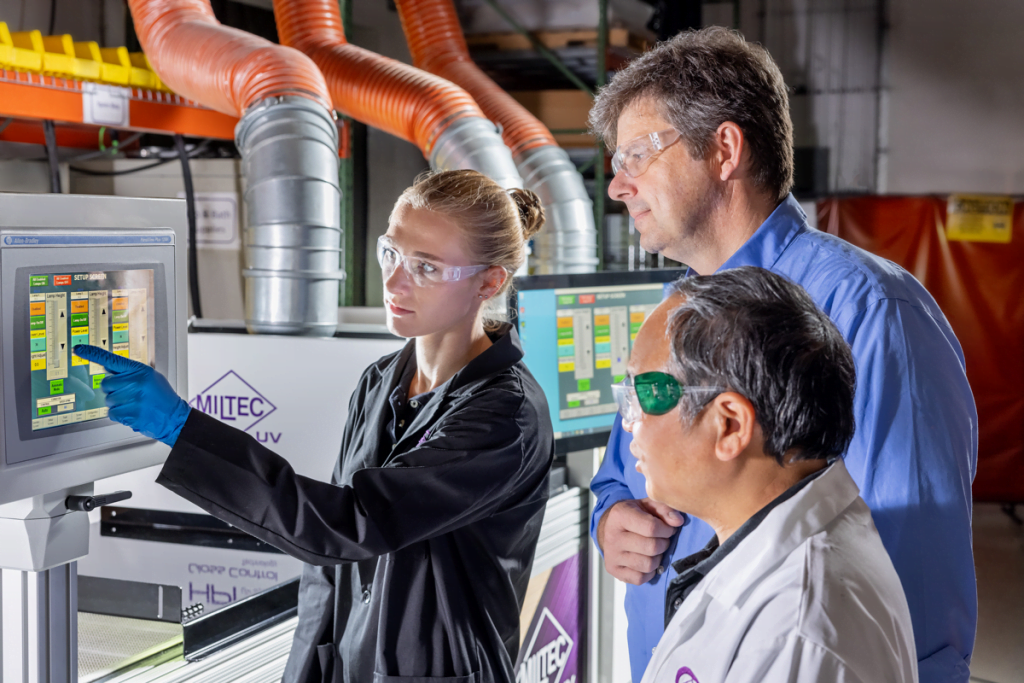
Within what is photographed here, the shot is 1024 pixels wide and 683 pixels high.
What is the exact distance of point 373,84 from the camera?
11.5 feet

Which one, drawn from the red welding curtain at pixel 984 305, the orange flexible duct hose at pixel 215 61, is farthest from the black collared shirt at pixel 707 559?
the red welding curtain at pixel 984 305

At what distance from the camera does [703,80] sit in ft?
4.16

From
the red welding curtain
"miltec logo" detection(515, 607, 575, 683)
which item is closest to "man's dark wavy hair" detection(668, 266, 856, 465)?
"miltec logo" detection(515, 607, 575, 683)

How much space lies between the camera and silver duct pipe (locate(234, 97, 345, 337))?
2590 millimetres

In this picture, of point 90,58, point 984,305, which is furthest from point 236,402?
point 984,305

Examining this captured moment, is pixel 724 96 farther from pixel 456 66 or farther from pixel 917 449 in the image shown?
pixel 456 66

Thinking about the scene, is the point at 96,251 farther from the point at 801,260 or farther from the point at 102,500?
the point at 801,260

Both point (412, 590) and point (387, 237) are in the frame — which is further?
point (387, 237)

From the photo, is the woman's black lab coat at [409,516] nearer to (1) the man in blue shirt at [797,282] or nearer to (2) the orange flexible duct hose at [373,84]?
(1) the man in blue shirt at [797,282]

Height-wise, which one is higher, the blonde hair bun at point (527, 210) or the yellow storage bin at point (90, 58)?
the yellow storage bin at point (90, 58)

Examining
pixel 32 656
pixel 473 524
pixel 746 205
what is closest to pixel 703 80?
pixel 746 205

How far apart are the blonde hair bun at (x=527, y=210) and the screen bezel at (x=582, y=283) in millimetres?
527

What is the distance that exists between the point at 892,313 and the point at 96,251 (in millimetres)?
1023

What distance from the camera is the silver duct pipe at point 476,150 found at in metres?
3.27
